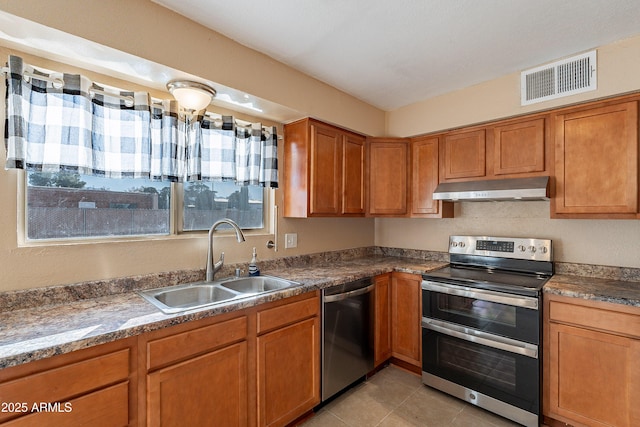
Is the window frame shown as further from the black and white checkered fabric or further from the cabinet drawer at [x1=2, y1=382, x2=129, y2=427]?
the cabinet drawer at [x1=2, y1=382, x2=129, y2=427]

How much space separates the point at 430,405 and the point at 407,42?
2.58 meters

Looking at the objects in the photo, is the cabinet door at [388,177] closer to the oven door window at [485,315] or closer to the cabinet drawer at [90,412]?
the oven door window at [485,315]

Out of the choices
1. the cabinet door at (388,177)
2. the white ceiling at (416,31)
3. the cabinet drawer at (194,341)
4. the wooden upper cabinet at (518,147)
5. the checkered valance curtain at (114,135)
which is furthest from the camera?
the cabinet door at (388,177)

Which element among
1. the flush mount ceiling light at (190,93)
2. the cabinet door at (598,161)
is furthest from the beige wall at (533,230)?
the flush mount ceiling light at (190,93)

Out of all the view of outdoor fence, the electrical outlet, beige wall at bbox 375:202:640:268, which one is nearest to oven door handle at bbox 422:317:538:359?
beige wall at bbox 375:202:640:268

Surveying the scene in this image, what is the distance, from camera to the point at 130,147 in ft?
5.95

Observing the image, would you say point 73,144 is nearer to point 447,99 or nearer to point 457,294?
point 457,294

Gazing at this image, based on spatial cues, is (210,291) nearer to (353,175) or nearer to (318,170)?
(318,170)

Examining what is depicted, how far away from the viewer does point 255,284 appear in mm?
2225

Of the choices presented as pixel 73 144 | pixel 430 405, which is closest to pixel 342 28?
pixel 73 144

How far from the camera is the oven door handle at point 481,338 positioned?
193 centimetres

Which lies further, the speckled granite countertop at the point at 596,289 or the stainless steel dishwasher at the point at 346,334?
the stainless steel dishwasher at the point at 346,334

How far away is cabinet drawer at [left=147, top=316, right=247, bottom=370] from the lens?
133 cm

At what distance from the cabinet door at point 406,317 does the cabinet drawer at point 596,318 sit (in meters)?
0.93
